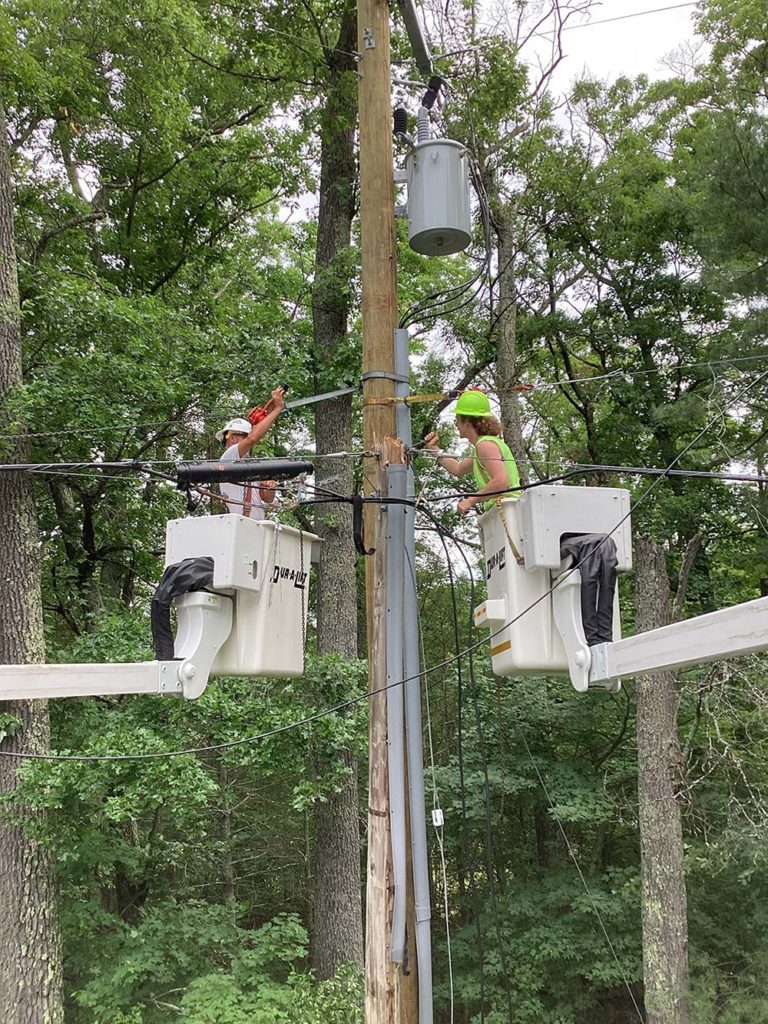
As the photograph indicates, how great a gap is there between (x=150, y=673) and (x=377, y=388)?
1876 millimetres

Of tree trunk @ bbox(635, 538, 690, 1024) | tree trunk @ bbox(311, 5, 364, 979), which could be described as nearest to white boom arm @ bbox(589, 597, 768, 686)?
tree trunk @ bbox(311, 5, 364, 979)

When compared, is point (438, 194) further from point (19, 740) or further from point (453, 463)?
point (19, 740)

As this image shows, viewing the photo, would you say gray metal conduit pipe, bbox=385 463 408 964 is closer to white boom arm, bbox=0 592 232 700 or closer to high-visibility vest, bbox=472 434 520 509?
high-visibility vest, bbox=472 434 520 509

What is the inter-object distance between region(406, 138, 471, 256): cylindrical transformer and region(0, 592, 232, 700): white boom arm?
231cm

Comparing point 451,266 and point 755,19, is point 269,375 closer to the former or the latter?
point 451,266

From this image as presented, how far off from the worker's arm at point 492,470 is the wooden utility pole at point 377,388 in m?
0.51

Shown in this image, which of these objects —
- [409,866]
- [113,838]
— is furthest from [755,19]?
[113,838]

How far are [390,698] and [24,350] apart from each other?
22.8 feet

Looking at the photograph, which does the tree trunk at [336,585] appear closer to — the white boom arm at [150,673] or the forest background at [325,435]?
the forest background at [325,435]

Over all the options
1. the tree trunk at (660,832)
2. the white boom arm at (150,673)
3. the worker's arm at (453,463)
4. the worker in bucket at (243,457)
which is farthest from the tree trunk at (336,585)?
the white boom arm at (150,673)

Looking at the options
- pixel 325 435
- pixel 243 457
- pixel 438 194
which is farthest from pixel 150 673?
pixel 325 435

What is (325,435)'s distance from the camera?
9406 mm

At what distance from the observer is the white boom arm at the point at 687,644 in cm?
262

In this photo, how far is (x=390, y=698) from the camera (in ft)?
13.1
